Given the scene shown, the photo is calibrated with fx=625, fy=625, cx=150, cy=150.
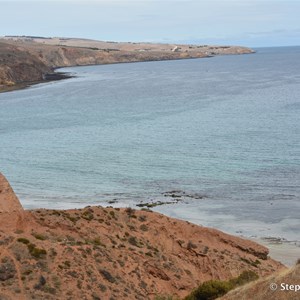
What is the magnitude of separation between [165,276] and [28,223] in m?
6.61

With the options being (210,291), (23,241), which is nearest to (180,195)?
(23,241)

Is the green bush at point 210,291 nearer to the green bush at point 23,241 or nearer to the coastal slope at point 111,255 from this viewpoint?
the coastal slope at point 111,255

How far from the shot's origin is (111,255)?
1087 inches

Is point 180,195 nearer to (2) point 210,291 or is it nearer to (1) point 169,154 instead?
(1) point 169,154

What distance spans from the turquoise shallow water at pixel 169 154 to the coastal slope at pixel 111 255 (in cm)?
869

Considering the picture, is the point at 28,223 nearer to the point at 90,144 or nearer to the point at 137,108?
the point at 90,144

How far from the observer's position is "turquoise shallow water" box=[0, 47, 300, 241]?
4622 centimetres

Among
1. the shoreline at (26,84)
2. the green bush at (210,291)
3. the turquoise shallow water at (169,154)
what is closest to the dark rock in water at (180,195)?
the turquoise shallow water at (169,154)

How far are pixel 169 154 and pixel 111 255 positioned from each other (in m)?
37.9

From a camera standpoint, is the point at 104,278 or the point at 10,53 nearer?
the point at 104,278

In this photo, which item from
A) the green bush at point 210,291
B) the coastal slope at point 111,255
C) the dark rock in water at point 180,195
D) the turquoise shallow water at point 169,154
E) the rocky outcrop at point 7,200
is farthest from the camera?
the dark rock in water at point 180,195

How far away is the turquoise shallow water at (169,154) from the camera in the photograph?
46219 mm

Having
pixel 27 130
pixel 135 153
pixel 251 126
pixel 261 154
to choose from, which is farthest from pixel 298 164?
pixel 27 130

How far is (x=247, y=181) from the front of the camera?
52.1 meters
